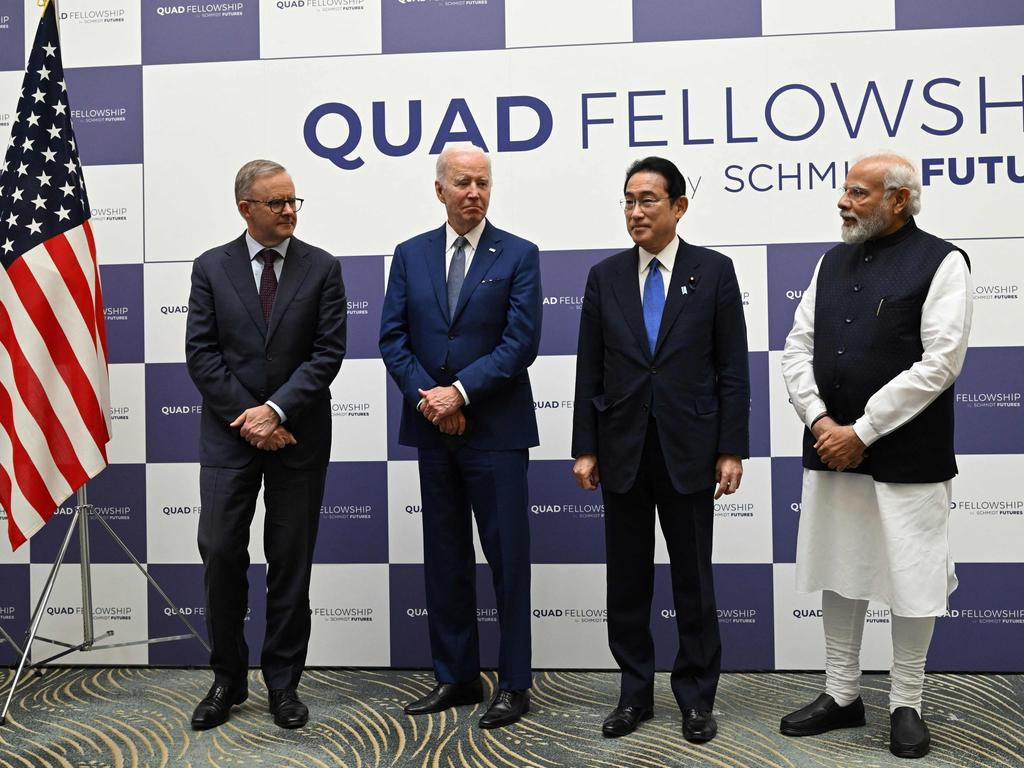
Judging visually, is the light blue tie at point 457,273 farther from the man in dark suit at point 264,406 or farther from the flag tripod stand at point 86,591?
the flag tripod stand at point 86,591

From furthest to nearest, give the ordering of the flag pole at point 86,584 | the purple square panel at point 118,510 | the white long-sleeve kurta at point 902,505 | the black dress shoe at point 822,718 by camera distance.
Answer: the purple square panel at point 118,510 < the flag pole at point 86,584 < the black dress shoe at point 822,718 < the white long-sleeve kurta at point 902,505

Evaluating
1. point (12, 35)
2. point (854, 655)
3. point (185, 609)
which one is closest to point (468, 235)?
point (854, 655)

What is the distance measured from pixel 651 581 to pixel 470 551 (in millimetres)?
597

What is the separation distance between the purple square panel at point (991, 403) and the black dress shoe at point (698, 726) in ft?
4.76

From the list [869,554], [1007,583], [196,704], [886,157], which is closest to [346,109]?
[886,157]

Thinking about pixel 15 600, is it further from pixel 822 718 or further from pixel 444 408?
pixel 822 718

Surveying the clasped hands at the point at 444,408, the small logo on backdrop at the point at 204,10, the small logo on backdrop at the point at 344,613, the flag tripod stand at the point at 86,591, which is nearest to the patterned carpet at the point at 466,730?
the flag tripod stand at the point at 86,591

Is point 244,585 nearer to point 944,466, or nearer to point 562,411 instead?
point 562,411

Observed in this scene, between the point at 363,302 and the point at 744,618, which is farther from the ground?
the point at 363,302

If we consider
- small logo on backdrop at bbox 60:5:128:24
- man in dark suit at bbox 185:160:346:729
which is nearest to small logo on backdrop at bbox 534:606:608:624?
man in dark suit at bbox 185:160:346:729

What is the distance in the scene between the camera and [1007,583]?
347 centimetres

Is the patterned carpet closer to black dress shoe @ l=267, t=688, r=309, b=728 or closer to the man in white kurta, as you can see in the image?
black dress shoe @ l=267, t=688, r=309, b=728

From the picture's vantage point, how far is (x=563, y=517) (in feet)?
11.9

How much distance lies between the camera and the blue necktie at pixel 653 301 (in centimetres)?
286
